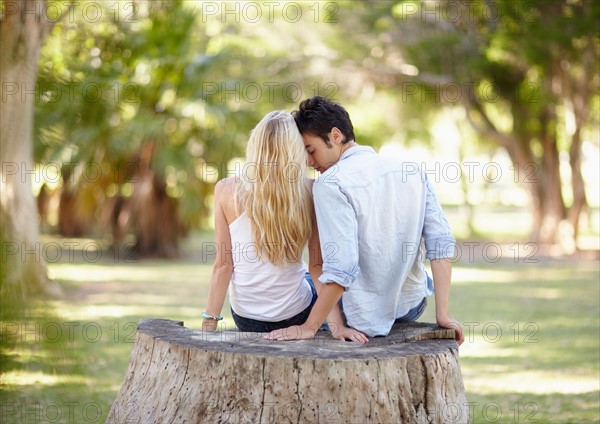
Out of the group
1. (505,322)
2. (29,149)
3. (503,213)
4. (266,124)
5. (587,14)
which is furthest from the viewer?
(503,213)

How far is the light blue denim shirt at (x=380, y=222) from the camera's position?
13.3 feet

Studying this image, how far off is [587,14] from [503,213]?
2980 centimetres

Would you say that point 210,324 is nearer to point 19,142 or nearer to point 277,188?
point 277,188

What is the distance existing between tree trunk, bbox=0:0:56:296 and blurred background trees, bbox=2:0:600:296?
126 inches

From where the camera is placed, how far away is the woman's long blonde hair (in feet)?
13.6

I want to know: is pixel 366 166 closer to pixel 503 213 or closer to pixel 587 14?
pixel 587 14

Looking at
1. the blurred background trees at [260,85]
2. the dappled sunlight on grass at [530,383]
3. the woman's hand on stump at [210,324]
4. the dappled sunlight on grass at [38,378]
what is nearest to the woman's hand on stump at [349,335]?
the woman's hand on stump at [210,324]

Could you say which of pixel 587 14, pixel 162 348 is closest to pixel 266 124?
pixel 162 348

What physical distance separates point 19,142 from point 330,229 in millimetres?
6833

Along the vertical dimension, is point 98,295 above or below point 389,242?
below

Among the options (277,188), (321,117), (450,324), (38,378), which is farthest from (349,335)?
(38,378)

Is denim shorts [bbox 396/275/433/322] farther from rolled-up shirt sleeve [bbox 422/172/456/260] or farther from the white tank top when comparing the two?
the white tank top

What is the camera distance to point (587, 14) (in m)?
18.3

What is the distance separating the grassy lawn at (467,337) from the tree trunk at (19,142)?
0.16m
